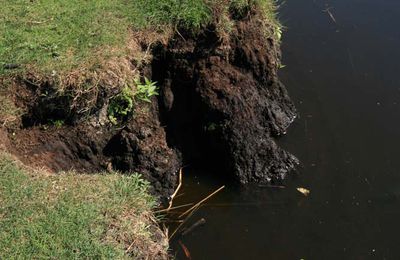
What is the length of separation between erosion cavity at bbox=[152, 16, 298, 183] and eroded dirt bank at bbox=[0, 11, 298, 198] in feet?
0.04

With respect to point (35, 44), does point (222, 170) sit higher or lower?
lower

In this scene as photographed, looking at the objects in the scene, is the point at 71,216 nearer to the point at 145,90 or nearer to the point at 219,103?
the point at 145,90

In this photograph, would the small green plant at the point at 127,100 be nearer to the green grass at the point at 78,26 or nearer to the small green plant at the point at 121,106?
the small green plant at the point at 121,106

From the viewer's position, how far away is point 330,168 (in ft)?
21.5

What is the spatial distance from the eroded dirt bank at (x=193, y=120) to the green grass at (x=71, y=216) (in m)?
0.93

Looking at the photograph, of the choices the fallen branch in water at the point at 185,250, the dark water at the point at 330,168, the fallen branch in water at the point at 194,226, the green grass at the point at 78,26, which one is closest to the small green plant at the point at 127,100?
the green grass at the point at 78,26

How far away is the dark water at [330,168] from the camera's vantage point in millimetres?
5680

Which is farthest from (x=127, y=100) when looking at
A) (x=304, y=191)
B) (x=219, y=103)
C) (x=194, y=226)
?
(x=304, y=191)

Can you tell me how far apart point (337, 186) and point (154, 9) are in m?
2.88

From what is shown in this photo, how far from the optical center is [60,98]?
571cm

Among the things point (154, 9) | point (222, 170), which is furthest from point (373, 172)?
point (154, 9)

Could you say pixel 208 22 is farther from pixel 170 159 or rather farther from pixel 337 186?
pixel 337 186

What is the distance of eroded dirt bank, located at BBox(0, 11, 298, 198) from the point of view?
5848mm

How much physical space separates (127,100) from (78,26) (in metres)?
1.07
